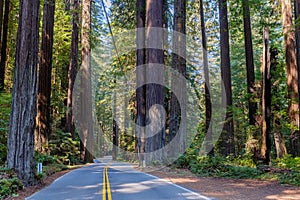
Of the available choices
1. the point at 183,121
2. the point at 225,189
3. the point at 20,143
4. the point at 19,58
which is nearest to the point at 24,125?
the point at 20,143

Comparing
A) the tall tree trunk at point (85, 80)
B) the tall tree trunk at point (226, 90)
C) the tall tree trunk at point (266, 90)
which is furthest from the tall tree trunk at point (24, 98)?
the tall tree trunk at point (85, 80)

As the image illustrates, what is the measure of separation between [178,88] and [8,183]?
42.8 ft

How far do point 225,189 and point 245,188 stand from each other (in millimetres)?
783

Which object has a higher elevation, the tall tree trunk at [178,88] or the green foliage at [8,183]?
the tall tree trunk at [178,88]

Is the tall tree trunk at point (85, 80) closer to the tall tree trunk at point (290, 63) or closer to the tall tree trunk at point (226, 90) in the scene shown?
the tall tree trunk at point (226, 90)

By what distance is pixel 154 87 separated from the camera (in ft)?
61.1

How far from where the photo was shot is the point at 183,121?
68.6 feet

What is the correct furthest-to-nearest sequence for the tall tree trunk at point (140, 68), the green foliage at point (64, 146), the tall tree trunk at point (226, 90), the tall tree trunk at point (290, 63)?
the tall tree trunk at point (140, 68)
the green foliage at point (64, 146)
the tall tree trunk at point (226, 90)
the tall tree trunk at point (290, 63)

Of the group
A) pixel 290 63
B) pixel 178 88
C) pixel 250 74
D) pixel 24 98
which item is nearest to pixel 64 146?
pixel 178 88

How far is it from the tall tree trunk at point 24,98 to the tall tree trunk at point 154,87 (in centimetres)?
825

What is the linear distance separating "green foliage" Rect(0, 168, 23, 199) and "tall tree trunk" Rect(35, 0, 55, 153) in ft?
28.6

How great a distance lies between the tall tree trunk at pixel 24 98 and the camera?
10.5 m

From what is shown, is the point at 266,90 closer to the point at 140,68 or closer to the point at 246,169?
the point at 246,169

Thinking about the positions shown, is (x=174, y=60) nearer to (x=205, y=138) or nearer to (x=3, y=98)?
(x=205, y=138)
